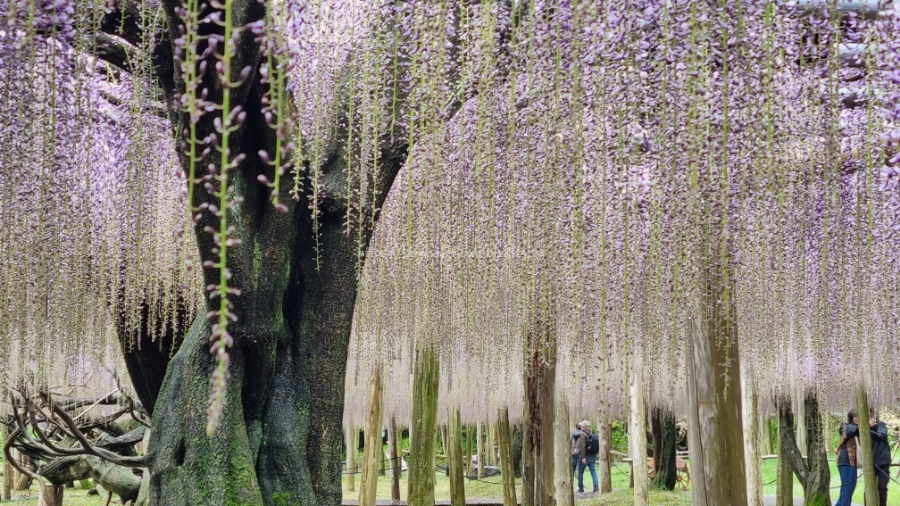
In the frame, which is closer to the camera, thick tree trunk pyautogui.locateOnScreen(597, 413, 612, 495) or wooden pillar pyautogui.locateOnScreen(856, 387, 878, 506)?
wooden pillar pyautogui.locateOnScreen(856, 387, 878, 506)

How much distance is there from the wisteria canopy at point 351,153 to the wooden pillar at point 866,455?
4.38 meters

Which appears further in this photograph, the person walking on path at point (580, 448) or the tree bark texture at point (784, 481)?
the person walking on path at point (580, 448)

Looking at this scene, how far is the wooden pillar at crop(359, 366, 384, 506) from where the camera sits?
9.72m

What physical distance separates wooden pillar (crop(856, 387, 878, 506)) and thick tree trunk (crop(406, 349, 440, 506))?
184 inches

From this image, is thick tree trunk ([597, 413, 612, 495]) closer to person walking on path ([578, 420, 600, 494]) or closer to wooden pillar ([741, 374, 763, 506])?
person walking on path ([578, 420, 600, 494])

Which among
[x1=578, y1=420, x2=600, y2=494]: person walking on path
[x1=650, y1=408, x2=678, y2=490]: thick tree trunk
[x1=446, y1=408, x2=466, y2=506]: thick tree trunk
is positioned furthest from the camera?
[x1=578, y1=420, x2=600, y2=494]: person walking on path

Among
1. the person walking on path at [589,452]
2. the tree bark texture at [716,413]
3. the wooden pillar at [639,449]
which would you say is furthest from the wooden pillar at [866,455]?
the person walking on path at [589,452]

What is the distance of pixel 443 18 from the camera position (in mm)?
2471

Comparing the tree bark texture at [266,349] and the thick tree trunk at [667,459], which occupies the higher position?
the tree bark texture at [266,349]

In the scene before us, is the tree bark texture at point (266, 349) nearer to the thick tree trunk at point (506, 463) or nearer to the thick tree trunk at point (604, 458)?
the thick tree trunk at point (506, 463)

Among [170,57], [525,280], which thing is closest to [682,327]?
[525,280]

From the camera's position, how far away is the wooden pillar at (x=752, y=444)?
10.4 metres

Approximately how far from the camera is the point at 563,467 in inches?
380

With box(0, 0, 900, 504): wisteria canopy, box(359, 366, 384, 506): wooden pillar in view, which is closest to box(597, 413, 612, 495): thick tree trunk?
box(359, 366, 384, 506): wooden pillar
